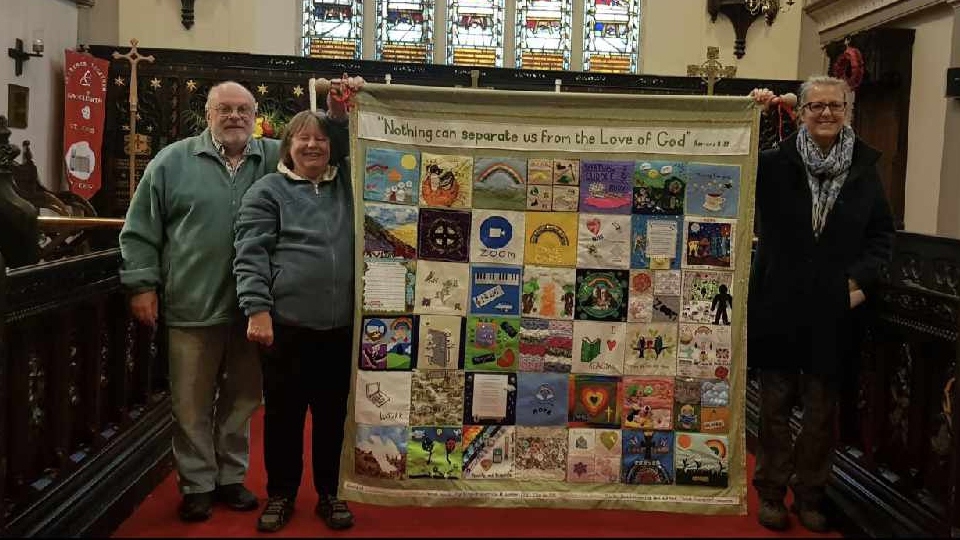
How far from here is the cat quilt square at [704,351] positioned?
9.17 feet

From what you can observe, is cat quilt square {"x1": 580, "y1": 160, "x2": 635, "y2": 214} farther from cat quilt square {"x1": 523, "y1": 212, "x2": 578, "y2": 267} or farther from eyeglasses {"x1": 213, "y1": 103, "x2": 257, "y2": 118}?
eyeglasses {"x1": 213, "y1": 103, "x2": 257, "y2": 118}

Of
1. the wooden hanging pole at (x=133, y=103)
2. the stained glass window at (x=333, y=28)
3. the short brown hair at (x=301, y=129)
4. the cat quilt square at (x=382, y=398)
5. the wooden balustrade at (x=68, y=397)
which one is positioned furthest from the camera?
the stained glass window at (x=333, y=28)

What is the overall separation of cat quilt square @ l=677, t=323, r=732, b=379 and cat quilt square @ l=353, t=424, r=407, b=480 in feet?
3.25

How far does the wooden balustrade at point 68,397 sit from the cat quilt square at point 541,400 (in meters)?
1.42

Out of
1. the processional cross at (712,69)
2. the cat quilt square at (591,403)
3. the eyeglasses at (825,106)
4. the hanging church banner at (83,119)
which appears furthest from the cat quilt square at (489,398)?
the processional cross at (712,69)

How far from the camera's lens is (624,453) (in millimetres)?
2799

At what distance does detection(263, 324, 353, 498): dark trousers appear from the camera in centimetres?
265

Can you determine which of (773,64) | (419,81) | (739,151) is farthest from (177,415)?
(773,64)

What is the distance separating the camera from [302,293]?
2.58 metres

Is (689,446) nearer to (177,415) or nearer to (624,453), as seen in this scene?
(624,453)

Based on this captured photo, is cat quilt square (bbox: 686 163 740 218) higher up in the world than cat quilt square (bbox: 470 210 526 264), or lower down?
higher up

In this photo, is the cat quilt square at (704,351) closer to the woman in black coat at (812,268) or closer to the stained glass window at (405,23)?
the woman in black coat at (812,268)

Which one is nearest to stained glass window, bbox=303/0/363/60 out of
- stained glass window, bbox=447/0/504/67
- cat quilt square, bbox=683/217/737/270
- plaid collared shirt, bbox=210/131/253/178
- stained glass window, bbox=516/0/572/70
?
stained glass window, bbox=447/0/504/67

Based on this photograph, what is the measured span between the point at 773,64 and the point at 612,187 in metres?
6.36
